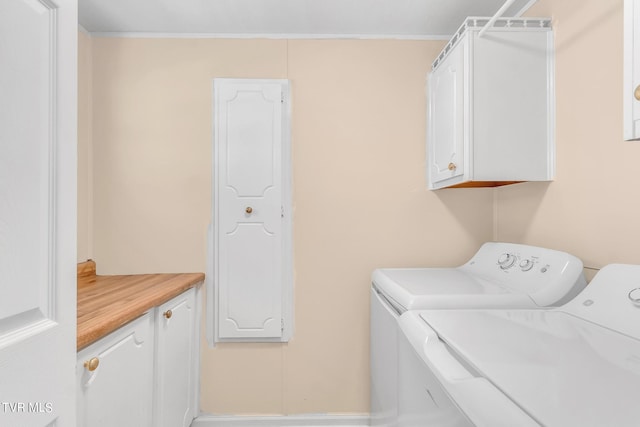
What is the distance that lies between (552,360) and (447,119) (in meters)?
1.32

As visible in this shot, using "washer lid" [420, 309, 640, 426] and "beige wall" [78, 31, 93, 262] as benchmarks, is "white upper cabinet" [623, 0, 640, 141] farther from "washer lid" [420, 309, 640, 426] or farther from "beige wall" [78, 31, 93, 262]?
"beige wall" [78, 31, 93, 262]

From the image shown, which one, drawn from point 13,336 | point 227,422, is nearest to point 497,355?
point 13,336

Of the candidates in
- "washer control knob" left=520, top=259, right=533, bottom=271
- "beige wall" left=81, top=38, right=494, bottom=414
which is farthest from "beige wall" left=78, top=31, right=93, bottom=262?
"washer control knob" left=520, top=259, right=533, bottom=271

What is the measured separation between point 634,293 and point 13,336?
61.1 inches

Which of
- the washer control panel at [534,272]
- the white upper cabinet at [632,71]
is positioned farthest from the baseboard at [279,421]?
the white upper cabinet at [632,71]

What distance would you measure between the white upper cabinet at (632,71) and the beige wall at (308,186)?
1267mm

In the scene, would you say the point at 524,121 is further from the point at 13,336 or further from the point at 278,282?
the point at 13,336

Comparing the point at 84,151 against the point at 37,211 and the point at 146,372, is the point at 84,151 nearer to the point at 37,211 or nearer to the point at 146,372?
the point at 146,372

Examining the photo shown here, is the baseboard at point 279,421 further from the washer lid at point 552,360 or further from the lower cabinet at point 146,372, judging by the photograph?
the washer lid at point 552,360

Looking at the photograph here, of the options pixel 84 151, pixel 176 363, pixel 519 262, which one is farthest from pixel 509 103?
pixel 84 151

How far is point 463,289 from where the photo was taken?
139 centimetres

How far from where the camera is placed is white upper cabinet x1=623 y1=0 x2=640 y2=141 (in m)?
0.76

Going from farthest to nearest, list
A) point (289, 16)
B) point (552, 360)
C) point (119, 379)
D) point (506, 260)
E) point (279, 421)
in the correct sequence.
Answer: point (279, 421)
point (289, 16)
point (506, 260)
point (119, 379)
point (552, 360)

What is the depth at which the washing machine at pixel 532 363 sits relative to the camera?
55 cm
